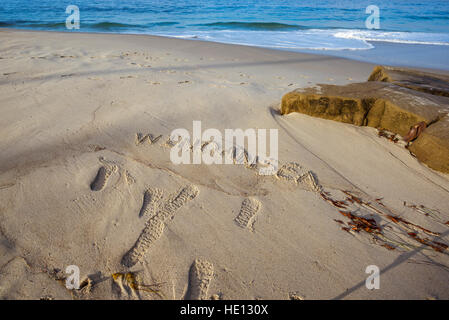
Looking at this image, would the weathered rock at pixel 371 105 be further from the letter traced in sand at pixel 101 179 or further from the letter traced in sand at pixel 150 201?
the letter traced in sand at pixel 101 179

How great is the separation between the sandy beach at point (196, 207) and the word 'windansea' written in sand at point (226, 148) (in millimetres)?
82

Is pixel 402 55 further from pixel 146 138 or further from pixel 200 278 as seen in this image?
pixel 200 278

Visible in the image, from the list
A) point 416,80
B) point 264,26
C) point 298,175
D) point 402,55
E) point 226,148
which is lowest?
point 298,175

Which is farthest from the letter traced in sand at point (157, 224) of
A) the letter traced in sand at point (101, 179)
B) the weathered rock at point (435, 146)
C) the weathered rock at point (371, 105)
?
the weathered rock at point (435, 146)

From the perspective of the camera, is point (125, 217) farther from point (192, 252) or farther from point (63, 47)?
point (63, 47)

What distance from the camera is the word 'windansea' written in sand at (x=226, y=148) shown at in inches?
85.4

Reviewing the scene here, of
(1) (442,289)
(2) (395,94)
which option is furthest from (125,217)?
(2) (395,94)

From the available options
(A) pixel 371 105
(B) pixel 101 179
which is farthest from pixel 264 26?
(B) pixel 101 179

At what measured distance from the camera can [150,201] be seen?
5.71 feet

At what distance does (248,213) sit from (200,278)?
54 cm

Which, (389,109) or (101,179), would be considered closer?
(101,179)

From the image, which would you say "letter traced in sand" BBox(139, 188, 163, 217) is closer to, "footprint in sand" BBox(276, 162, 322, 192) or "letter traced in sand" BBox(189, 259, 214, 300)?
"letter traced in sand" BBox(189, 259, 214, 300)

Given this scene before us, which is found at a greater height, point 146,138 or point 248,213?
point 146,138

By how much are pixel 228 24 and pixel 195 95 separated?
10.6 meters
